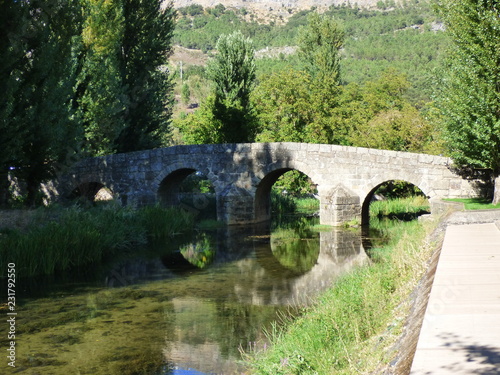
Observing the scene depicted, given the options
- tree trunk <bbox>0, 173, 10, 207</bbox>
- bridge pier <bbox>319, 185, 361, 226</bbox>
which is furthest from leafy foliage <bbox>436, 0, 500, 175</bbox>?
tree trunk <bbox>0, 173, 10, 207</bbox>

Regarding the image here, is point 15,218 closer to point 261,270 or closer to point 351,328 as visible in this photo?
point 261,270

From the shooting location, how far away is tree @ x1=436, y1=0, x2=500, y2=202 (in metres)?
13.8

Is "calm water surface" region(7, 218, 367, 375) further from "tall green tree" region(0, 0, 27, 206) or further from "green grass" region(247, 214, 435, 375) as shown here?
"tall green tree" region(0, 0, 27, 206)

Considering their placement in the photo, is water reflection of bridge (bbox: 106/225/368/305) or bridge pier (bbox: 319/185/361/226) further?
bridge pier (bbox: 319/185/361/226)

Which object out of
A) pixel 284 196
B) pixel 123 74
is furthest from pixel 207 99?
pixel 123 74

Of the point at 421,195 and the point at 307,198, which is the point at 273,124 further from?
the point at 421,195

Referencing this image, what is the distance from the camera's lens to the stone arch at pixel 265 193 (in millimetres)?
21172

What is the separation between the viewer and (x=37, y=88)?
48.8 feet

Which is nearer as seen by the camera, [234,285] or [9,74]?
[234,285]

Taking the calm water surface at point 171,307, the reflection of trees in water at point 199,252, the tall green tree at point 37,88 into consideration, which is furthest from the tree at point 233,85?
the calm water surface at point 171,307

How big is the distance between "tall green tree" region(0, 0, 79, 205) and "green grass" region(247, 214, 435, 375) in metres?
9.07

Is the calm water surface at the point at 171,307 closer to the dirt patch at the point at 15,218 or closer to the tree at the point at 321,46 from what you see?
the dirt patch at the point at 15,218

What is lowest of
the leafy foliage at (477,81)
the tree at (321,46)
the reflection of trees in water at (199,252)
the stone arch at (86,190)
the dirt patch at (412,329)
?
the reflection of trees in water at (199,252)

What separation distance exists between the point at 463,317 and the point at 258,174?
16534 mm
